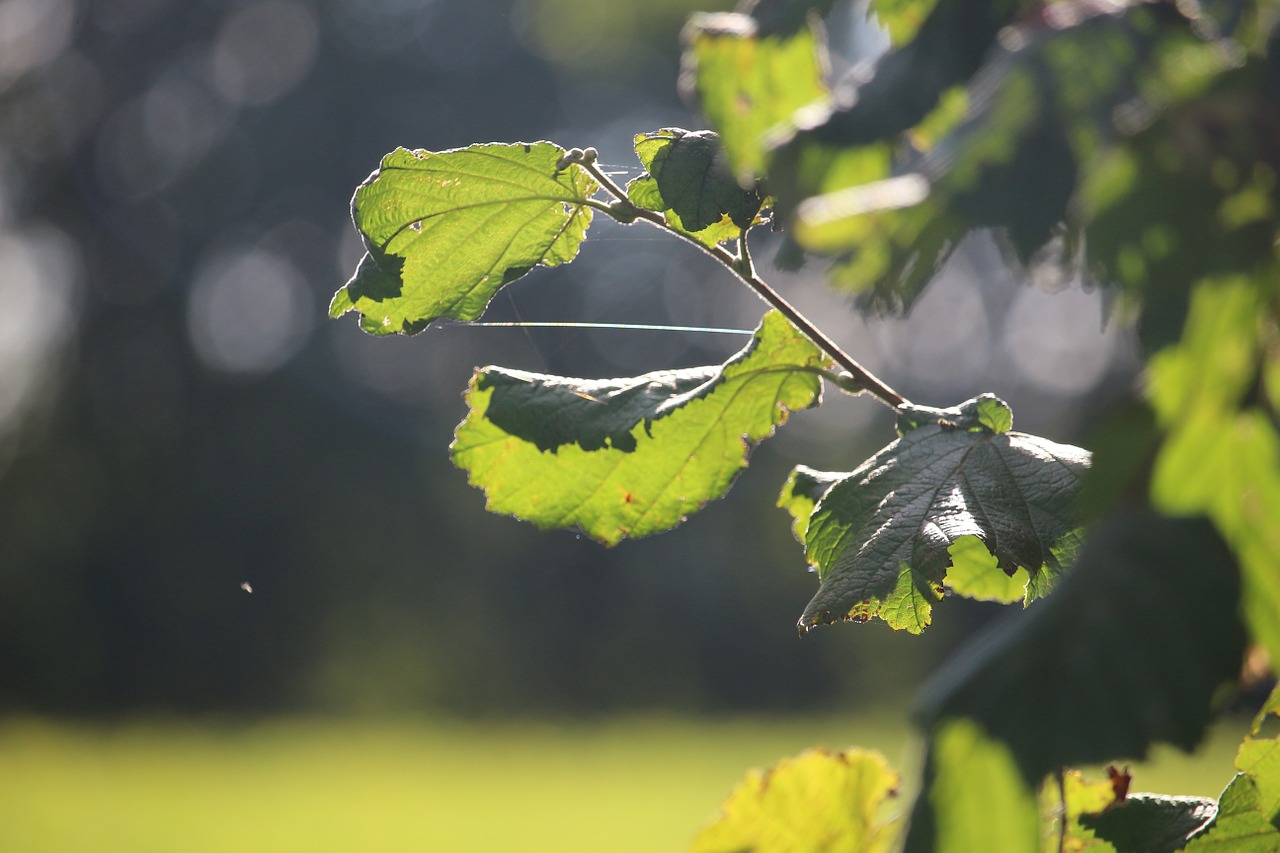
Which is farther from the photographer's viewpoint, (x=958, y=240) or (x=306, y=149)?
(x=306, y=149)

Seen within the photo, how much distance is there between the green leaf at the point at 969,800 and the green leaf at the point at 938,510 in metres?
0.36

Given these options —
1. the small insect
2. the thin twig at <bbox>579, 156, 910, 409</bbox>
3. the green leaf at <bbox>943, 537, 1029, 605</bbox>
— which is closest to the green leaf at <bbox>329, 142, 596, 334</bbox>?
the thin twig at <bbox>579, 156, 910, 409</bbox>

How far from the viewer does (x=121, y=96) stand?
17.5 metres

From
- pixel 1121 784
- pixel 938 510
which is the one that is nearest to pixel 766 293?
pixel 938 510

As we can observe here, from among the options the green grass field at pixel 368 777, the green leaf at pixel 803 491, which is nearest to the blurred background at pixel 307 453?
the green grass field at pixel 368 777

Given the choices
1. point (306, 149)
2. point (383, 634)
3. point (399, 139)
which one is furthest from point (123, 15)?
point (383, 634)

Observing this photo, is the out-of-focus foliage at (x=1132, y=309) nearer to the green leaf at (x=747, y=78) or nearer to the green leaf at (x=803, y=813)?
the green leaf at (x=747, y=78)

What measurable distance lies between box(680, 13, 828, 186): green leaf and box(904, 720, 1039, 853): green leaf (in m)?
0.31

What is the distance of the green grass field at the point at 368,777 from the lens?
Result: 9.23 m

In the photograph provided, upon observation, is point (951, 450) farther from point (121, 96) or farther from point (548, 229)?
point (121, 96)

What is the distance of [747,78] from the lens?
1.99ft

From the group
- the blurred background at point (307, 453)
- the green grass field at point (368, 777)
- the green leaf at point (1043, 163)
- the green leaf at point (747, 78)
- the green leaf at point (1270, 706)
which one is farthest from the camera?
the blurred background at point (307, 453)

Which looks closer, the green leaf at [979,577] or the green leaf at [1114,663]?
the green leaf at [1114,663]

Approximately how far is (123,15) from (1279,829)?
65.7 feet
